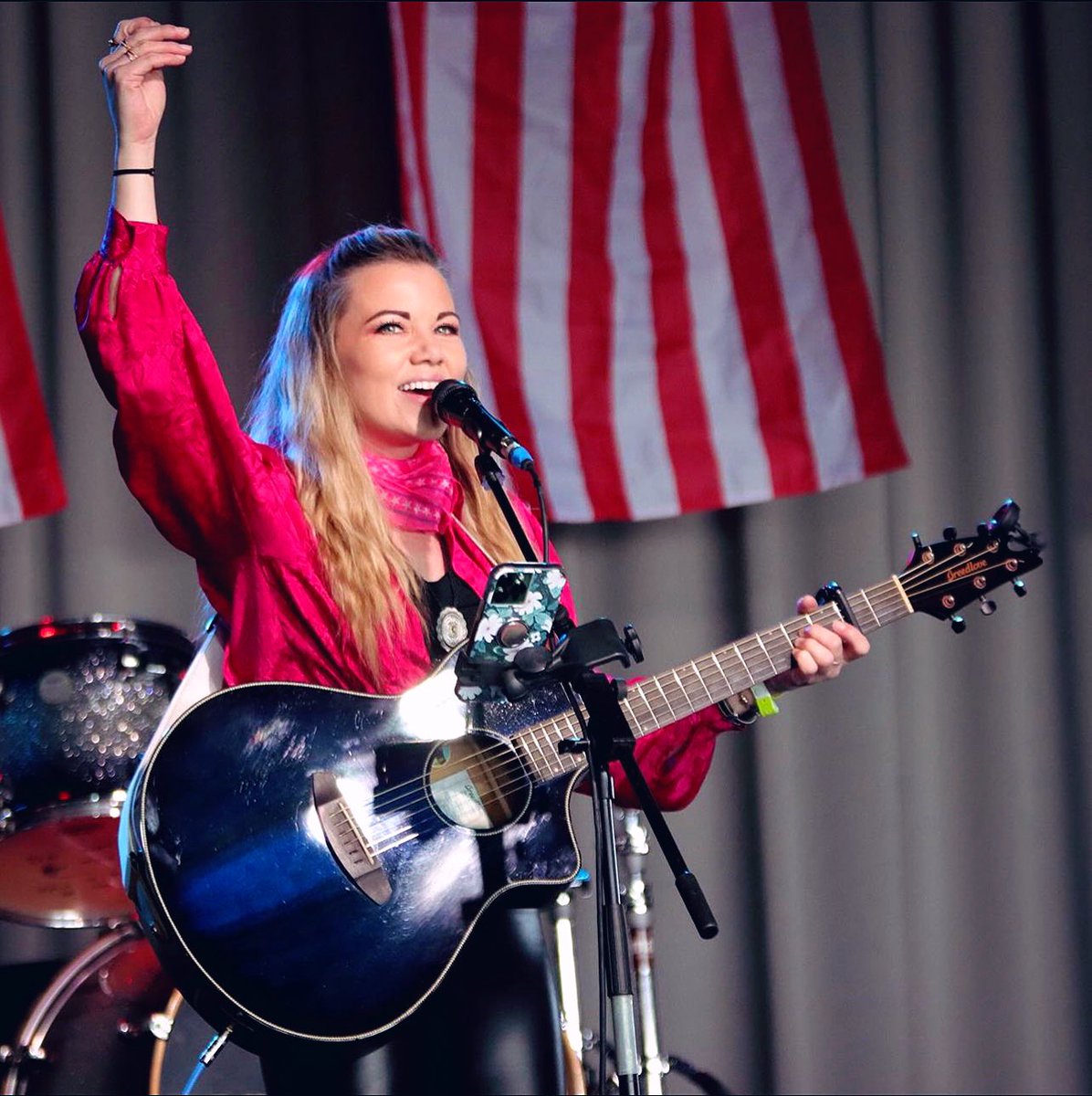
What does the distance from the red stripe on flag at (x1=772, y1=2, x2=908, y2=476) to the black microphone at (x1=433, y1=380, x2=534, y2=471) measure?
1.73m

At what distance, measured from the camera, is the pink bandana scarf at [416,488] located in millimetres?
2203

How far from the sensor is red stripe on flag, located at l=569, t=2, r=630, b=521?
3.45m

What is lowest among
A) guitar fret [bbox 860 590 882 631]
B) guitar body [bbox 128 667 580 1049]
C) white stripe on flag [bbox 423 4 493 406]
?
guitar body [bbox 128 667 580 1049]

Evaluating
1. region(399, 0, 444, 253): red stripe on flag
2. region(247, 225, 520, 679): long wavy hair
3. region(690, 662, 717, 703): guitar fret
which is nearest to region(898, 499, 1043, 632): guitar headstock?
region(690, 662, 717, 703): guitar fret

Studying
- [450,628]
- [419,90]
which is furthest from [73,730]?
[419,90]

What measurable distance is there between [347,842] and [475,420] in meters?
0.58

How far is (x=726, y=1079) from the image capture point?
3.48m

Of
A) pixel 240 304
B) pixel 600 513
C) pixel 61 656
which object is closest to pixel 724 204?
pixel 600 513

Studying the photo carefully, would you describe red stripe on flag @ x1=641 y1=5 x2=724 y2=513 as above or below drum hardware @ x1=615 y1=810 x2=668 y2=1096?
above

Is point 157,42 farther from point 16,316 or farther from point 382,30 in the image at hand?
point 382,30

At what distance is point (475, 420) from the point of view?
184 centimetres

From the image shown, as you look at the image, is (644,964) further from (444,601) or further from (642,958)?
(444,601)

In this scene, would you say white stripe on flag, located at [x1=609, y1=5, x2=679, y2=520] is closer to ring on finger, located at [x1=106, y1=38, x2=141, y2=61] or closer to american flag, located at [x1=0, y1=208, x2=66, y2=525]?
american flag, located at [x1=0, y1=208, x2=66, y2=525]

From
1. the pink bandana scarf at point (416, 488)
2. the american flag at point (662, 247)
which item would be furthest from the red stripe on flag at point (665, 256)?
the pink bandana scarf at point (416, 488)
